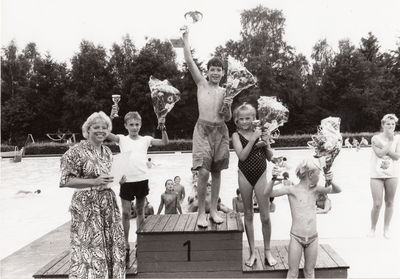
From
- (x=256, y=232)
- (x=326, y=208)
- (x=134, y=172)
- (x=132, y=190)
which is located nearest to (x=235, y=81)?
(x=134, y=172)

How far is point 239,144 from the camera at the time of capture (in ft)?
13.1

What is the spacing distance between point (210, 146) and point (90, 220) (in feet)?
5.32

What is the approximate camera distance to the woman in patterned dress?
331 centimetres

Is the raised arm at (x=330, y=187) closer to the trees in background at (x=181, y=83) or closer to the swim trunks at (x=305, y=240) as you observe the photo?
the swim trunks at (x=305, y=240)

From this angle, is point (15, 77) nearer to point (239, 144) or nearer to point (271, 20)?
point (271, 20)

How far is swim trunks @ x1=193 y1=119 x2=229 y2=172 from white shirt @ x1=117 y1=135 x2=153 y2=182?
70 centimetres

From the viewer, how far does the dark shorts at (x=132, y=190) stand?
14.1 feet

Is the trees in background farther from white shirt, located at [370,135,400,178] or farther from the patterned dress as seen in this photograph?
the patterned dress

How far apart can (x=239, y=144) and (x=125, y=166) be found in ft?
4.30

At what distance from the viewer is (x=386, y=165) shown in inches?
214

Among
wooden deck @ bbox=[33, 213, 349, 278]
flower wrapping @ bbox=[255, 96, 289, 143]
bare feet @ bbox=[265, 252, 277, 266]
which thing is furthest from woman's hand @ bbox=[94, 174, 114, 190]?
bare feet @ bbox=[265, 252, 277, 266]

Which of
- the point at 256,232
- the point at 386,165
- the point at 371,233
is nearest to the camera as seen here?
the point at 386,165

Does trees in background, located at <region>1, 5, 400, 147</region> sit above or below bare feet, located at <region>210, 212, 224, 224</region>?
above

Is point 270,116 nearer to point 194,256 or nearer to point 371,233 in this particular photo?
point 194,256
